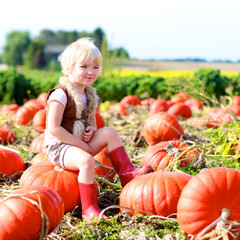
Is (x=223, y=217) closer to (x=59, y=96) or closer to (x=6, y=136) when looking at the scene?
(x=59, y=96)

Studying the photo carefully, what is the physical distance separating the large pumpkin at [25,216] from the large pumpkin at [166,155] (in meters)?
1.61

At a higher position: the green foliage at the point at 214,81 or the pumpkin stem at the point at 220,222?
the green foliage at the point at 214,81

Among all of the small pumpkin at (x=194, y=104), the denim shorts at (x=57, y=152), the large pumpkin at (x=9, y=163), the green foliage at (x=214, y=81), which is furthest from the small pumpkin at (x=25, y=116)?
the green foliage at (x=214, y=81)

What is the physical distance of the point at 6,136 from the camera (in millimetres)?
5969

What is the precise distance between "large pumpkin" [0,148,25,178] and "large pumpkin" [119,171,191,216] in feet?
5.12

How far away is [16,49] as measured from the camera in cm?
9419

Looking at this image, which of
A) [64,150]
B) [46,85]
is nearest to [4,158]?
[64,150]

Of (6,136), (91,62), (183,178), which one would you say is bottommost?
(6,136)

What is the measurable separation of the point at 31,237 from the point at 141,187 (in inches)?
34.9

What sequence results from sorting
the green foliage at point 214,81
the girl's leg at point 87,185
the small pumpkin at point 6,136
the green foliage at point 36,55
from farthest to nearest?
the green foliage at point 36,55 < the green foliage at point 214,81 < the small pumpkin at point 6,136 < the girl's leg at point 87,185

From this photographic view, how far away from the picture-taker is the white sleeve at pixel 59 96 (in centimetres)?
327

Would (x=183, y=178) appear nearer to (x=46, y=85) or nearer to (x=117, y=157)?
(x=117, y=157)

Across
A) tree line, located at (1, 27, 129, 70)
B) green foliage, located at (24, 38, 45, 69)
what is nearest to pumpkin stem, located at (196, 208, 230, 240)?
tree line, located at (1, 27, 129, 70)

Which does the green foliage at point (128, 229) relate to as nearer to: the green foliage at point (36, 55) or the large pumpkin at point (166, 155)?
the large pumpkin at point (166, 155)
